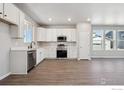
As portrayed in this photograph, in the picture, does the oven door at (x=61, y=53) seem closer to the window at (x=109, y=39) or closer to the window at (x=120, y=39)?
the window at (x=109, y=39)

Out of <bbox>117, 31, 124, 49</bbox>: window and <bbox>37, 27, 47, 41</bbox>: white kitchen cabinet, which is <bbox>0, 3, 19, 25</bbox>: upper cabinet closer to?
<bbox>37, 27, 47, 41</bbox>: white kitchen cabinet

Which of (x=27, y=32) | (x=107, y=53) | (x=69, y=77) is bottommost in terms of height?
(x=69, y=77)

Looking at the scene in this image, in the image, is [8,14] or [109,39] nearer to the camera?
[8,14]

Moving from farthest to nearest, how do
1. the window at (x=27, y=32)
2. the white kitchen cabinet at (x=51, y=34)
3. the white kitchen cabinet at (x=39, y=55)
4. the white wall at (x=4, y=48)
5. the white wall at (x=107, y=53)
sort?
the white wall at (x=107, y=53) → the white kitchen cabinet at (x=51, y=34) → the white kitchen cabinet at (x=39, y=55) → the window at (x=27, y=32) → the white wall at (x=4, y=48)

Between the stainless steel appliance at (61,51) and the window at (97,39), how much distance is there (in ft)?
7.62

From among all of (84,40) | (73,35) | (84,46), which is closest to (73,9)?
(84,40)

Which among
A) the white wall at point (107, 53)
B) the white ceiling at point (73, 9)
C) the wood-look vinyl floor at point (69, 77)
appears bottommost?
the wood-look vinyl floor at point (69, 77)

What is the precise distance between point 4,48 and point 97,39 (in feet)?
27.7

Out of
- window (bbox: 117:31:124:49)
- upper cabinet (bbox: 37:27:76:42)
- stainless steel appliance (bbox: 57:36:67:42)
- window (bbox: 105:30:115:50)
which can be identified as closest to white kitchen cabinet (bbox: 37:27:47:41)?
upper cabinet (bbox: 37:27:76:42)

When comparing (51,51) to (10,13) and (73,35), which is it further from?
(10,13)

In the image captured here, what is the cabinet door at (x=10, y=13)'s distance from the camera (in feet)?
14.5

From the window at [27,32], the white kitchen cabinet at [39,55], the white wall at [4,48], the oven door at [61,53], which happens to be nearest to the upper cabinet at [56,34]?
the oven door at [61,53]

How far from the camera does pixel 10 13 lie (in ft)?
15.7

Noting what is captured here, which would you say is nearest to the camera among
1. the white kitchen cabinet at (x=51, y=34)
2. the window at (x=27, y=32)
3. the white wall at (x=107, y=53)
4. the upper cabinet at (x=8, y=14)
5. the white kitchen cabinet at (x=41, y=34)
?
the upper cabinet at (x=8, y=14)
